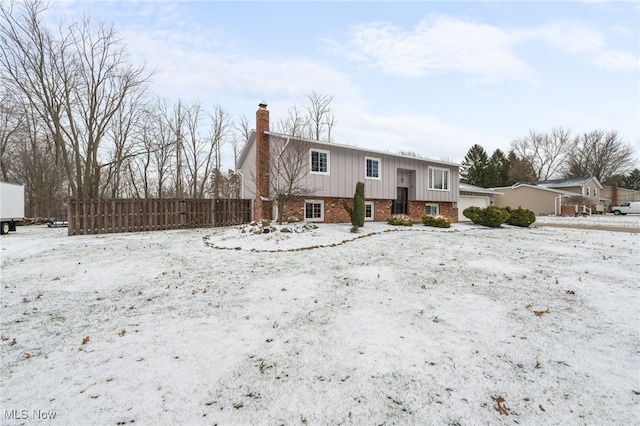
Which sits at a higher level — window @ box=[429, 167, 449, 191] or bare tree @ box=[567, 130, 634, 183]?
bare tree @ box=[567, 130, 634, 183]

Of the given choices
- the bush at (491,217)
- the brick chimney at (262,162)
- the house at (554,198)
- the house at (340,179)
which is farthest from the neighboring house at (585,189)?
the brick chimney at (262,162)

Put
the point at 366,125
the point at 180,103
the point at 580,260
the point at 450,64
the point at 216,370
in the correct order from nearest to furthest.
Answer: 1. the point at 216,370
2. the point at 580,260
3. the point at 450,64
4. the point at 180,103
5. the point at 366,125

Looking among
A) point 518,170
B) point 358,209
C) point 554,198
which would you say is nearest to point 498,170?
point 518,170

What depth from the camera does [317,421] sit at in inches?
81.4

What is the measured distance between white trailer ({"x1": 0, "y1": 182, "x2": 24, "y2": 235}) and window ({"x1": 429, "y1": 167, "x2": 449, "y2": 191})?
2383 cm

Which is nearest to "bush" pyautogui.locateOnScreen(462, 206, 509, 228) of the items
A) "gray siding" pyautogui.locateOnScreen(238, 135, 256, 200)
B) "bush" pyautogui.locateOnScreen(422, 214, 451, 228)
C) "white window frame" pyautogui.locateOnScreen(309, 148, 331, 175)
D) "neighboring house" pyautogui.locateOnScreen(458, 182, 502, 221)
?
"bush" pyautogui.locateOnScreen(422, 214, 451, 228)

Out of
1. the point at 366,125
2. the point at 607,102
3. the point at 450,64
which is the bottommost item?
the point at 607,102

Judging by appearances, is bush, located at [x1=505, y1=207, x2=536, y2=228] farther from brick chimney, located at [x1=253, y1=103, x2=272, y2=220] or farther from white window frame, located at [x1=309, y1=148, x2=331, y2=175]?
brick chimney, located at [x1=253, y1=103, x2=272, y2=220]

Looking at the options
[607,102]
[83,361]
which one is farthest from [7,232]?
[607,102]

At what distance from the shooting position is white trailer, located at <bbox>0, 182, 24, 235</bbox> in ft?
43.0

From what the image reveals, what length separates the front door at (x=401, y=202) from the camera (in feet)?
59.9

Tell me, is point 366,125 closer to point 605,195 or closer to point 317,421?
point 317,421

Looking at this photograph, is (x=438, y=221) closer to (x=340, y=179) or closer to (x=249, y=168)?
(x=340, y=179)

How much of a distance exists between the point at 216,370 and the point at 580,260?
916 centimetres
